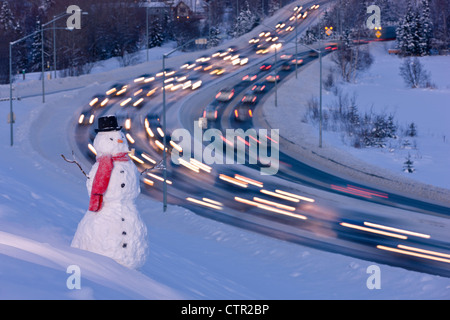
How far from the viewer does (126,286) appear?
9602 mm

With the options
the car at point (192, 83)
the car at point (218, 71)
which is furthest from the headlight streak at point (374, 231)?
the car at point (218, 71)

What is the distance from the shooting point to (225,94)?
51.9 meters

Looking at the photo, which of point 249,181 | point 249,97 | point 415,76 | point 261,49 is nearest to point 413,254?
point 249,181

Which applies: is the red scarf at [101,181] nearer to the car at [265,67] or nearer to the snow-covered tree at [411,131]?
the snow-covered tree at [411,131]

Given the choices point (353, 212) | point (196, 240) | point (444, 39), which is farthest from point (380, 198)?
point (444, 39)

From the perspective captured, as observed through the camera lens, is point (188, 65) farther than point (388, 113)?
Yes

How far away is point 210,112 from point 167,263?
3122 centimetres

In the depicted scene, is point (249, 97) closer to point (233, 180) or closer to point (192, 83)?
point (192, 83)

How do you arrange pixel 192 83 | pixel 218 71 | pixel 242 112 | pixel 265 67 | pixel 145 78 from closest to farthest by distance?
pixel 242 112 → pixel 192 83 → pixel 145 78 → pixel 218 71 → pixel 265 67

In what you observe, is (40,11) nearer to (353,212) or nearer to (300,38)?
(300,38)

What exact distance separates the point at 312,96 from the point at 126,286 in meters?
43.4

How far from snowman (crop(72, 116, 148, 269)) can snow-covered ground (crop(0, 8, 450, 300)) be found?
0.28 m

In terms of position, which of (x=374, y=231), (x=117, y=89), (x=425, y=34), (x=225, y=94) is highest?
(x=425, y=34)
